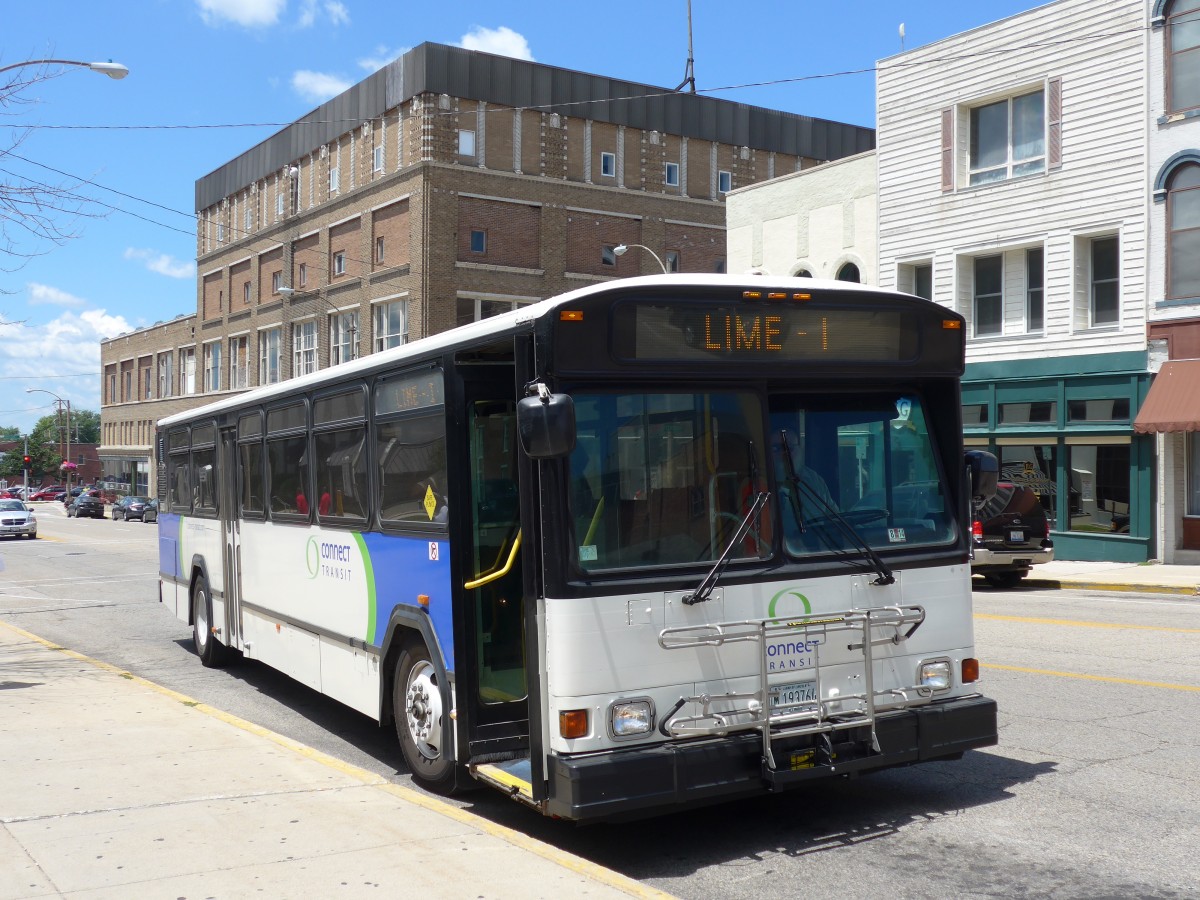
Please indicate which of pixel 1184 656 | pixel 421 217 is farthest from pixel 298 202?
pixel 1184 656

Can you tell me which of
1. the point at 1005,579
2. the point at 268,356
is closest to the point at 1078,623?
the point at 1005,579

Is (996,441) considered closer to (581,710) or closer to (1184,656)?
(1184,656)

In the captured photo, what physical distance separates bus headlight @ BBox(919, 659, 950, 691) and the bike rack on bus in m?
0.17

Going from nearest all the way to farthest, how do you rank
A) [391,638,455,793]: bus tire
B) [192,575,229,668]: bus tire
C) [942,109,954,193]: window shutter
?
[391,638,455,793]: bus tire → [192,575,229,668]: bus tire → [942,109,954,193]: window shutter

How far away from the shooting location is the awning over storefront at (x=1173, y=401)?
2227 centimetres

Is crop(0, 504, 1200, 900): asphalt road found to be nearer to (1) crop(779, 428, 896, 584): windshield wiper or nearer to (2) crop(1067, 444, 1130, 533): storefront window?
(1) crop(779, 428, 896, 584): windshield wiper

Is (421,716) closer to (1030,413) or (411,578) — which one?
(411,578)

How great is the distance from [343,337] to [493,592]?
46866 millimetres

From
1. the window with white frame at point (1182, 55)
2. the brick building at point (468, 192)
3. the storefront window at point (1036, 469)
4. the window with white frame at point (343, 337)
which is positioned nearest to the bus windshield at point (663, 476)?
the storefront window at point (1036, 469)

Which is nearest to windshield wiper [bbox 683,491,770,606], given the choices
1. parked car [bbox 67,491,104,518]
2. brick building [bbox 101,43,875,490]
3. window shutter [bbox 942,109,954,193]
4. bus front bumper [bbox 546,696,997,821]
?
bus front bumper [bbox 546,696,997,821]

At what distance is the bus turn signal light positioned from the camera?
5.76 meters

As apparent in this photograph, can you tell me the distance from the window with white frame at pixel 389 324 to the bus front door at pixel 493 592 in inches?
1605

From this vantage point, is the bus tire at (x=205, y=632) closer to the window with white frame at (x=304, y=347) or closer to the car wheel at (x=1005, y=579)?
the car wheel at (x=1005, y=579)

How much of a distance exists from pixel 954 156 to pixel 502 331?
23385mm
